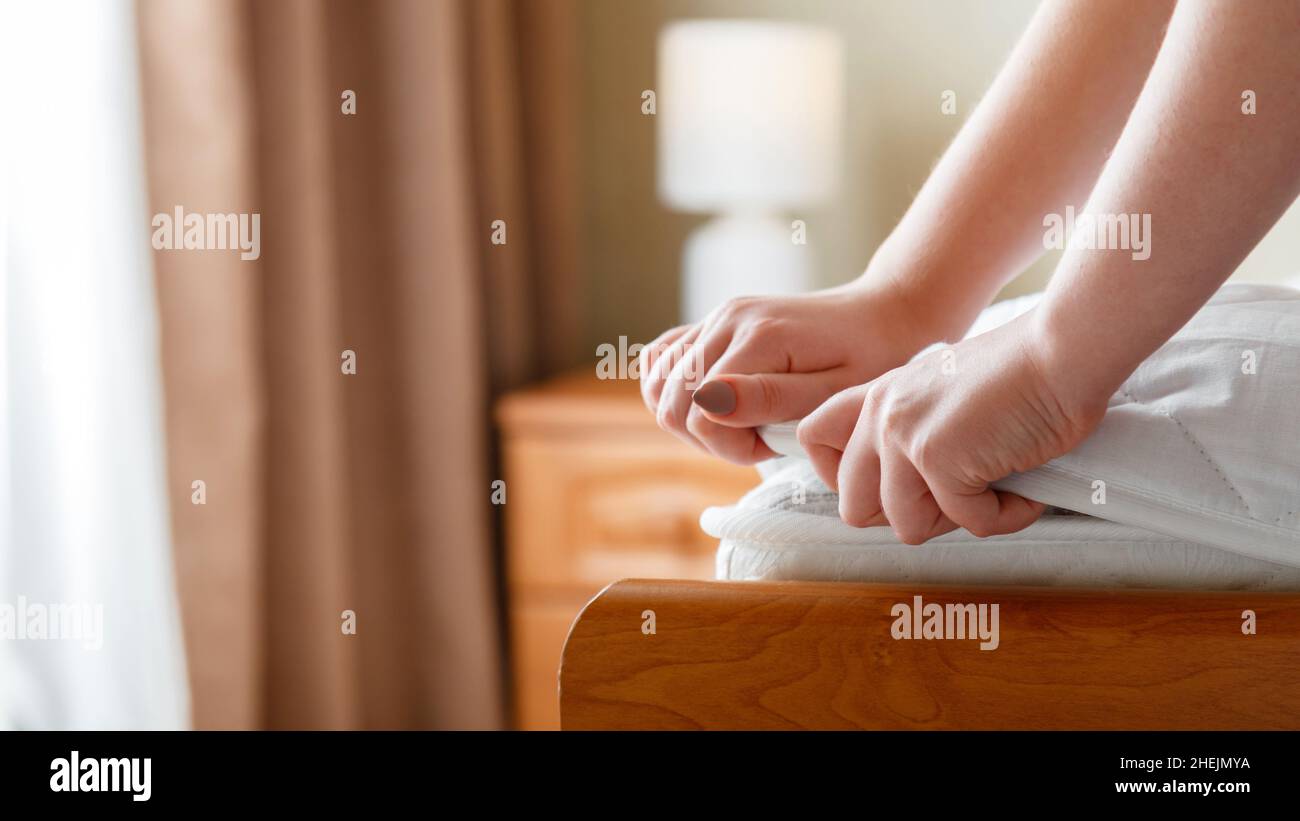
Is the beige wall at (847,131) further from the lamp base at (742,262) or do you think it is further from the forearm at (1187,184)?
the forearm at (1187,184)

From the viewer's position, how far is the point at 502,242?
6.44 feet

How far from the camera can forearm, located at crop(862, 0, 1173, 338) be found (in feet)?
2.04

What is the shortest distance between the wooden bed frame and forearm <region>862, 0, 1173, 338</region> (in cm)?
21

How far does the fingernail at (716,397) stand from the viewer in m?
0.57

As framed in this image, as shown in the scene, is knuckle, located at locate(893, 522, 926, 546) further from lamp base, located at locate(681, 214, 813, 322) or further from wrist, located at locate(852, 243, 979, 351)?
lamp base, located at locate(681, 214, 813, 322)

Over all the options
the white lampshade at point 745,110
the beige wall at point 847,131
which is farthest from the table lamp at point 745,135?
the beige wall at point 847,131

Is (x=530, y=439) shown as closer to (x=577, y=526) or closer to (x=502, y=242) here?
(x=577, y=526)

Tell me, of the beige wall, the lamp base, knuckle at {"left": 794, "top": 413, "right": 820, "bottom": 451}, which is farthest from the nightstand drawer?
knuckle at {"left": 794, "top": 413, "right": 820, "bottom": 451}

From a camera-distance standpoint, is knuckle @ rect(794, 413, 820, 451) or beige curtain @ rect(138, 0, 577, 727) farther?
beige curtain @ rect(138, 0, 577, 727)

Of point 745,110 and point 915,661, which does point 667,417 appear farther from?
point 745,110

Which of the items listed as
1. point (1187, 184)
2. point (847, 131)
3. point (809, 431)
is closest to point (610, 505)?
point (847, 131)

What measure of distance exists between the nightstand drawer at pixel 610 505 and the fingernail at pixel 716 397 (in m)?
1.11
